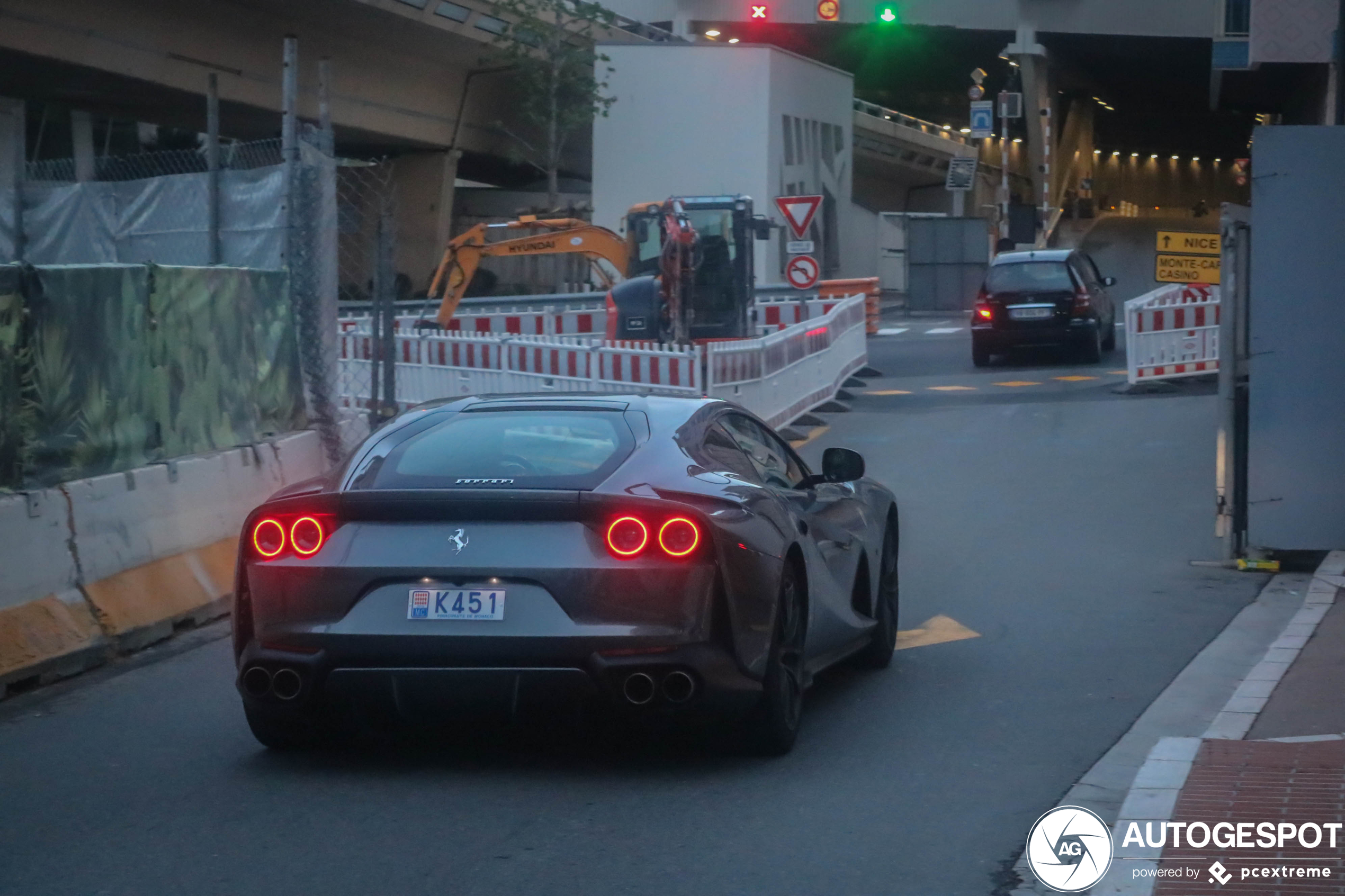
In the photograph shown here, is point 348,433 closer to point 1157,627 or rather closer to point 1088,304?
point 1157,627

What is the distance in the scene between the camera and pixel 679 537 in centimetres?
588

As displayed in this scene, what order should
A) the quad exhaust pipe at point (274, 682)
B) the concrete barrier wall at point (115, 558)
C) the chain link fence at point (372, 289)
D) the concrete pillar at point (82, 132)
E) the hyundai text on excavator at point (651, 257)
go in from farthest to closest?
1. the concrete pillar at point (82, 132)
2. the hyundai text on excavator at point (651, 257)
3. the chain link fence at point (372, 289)
4. the concrete barrier wall at point (115, 558)
5. the quad exhaust pipe at point (274, 682)

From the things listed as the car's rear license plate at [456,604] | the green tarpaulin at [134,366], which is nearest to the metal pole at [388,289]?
the green tarpaulin at [134,366]

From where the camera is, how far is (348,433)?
42.9 ft

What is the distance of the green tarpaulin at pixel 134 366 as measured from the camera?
8492mm

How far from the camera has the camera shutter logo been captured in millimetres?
4820

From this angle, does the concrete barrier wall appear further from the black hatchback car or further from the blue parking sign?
the blue parking sign

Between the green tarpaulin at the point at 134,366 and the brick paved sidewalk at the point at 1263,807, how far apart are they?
5556 mm

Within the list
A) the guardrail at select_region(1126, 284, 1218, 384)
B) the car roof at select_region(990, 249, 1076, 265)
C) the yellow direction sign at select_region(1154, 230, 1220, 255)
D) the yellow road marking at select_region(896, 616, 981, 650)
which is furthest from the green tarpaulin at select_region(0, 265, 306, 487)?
the car roof at select_region(990, 249, 1076, 265)

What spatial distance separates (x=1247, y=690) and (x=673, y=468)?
2.77 metres

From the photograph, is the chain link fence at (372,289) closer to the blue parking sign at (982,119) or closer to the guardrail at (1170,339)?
the guardrail at (1170,339)

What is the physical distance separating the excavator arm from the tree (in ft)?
62.6

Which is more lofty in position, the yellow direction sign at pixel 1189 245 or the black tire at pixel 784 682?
the yellow direction sign at pixel 1189 245

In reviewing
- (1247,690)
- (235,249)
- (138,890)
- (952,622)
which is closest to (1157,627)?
(952,622)
